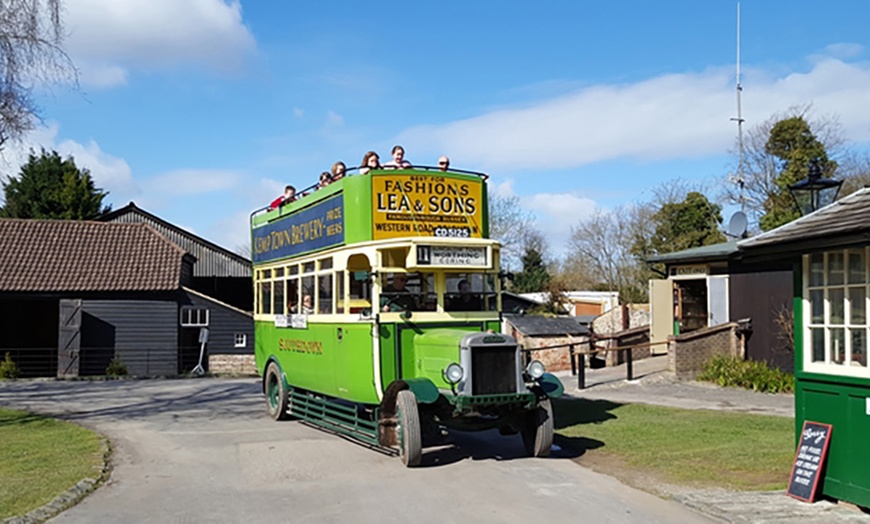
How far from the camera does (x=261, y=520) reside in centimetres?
773

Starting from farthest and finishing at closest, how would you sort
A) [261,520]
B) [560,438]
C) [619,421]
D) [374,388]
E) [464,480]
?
[619,421] < [560,438] < [374,388] < [464,480] < [261,520]

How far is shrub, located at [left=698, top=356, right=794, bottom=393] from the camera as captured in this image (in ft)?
57.6

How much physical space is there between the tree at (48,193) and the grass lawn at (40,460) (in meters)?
32.4

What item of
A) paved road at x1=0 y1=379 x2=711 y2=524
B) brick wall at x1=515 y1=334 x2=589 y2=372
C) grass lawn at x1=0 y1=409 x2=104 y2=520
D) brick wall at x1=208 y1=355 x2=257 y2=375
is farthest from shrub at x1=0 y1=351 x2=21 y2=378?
brick wall at x1=515 y1=334 x2=589 y2=372

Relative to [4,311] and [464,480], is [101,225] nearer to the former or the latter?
[4,311]

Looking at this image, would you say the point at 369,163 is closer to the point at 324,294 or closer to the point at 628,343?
the point at 324,294

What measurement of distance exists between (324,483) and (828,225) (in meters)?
5.91

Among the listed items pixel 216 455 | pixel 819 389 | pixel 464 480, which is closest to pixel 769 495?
pixel 819 389

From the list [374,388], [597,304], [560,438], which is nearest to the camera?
[374,388]

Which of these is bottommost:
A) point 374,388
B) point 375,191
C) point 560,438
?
point 560,438

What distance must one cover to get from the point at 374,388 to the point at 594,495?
141 inches

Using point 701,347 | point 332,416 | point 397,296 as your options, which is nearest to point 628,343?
point 701,347

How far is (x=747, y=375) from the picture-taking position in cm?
1819

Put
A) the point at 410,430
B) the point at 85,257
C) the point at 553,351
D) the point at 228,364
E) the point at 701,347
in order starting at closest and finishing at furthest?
the point at 410,430 < the point at 701,347 < the point at 553,351 < the point at 85,257 < the point at 228,364
